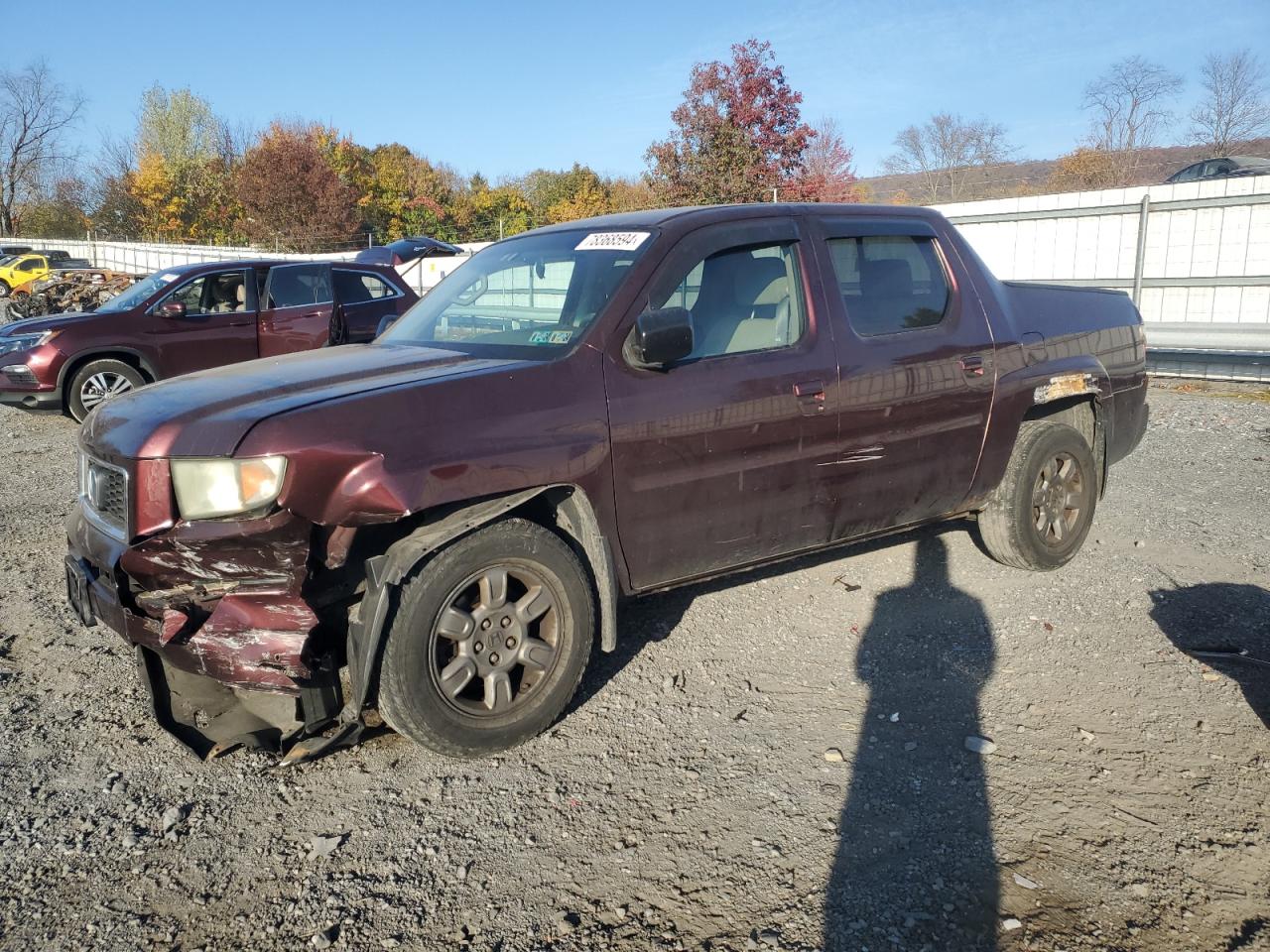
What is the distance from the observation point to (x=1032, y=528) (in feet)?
16.7

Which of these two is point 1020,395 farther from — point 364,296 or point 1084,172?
point 1084,172

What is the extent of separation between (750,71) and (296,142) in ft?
88.6

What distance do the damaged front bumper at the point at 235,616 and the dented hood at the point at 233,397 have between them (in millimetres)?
287

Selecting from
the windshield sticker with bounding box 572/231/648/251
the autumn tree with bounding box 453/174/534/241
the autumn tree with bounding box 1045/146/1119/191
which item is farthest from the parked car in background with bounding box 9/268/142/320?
the autumn tree with bounding box 1045/146/1119/191

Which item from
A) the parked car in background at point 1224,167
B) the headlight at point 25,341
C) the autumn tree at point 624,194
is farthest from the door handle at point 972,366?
the autumn tree at point 624,194

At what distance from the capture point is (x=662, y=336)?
354cm

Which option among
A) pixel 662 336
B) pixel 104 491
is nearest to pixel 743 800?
pixel 662 336

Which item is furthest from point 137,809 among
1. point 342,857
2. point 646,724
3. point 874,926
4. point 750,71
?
point 750,71

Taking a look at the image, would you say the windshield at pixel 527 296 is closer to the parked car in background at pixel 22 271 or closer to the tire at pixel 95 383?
the tire at pixel 95 383

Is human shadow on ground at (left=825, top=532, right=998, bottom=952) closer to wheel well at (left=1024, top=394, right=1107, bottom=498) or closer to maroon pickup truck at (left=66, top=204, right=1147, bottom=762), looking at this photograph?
maroon pickup truck at (left=66, top=204, right=1147, bottom=762)

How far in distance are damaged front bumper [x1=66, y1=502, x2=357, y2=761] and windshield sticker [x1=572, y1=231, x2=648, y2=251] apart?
69.3 inches

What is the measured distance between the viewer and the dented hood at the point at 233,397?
3.15 meters

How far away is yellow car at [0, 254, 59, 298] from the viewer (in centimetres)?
3397

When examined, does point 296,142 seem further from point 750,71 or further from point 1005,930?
point 1005,930
